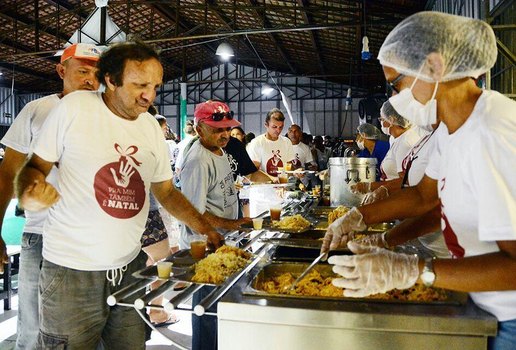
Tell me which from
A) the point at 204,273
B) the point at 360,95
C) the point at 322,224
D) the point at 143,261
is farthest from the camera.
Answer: the point at 360,95

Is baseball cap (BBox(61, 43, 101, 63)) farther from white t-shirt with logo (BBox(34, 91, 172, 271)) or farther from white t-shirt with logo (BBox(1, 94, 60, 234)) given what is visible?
white t-shirt with logo (BBox(34, 91, 172, 271))

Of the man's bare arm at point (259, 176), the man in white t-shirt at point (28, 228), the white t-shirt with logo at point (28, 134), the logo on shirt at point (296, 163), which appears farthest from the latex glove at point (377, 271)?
the logo on shirt at point (296, 163)

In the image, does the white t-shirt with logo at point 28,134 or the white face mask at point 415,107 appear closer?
the white face mask at point 415,107

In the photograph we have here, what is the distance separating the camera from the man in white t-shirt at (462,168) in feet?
3.94

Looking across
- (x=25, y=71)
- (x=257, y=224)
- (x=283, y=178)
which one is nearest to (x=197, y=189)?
(x=257, y=224)

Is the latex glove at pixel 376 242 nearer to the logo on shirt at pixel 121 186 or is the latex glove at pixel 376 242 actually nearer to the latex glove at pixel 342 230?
the latex glove at pixel 342 230

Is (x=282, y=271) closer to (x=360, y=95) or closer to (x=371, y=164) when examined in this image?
(x=371, y=164)

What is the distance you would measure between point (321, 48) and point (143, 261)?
14.8 metres

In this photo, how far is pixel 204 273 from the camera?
6.12ft

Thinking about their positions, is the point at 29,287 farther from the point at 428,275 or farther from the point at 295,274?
the point at 428,275


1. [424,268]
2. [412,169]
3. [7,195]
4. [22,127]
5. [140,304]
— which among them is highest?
[22,127]

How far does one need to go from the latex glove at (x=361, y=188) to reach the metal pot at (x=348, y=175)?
9cm

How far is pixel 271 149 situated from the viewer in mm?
6094

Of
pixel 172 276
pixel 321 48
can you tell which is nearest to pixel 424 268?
pixel 172 276
